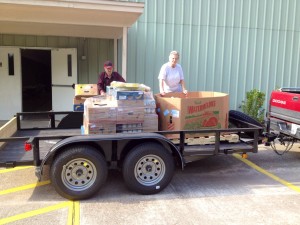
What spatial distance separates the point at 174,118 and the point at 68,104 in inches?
238

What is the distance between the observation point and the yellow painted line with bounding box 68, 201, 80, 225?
4020 mm

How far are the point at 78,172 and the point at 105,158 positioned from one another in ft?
1.34

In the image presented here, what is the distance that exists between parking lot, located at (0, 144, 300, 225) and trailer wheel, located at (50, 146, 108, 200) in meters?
0.16

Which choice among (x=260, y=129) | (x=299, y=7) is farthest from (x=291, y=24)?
(x=260, y=129)

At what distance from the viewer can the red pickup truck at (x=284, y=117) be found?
615 cm

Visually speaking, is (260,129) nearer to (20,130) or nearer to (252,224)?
(252,224)

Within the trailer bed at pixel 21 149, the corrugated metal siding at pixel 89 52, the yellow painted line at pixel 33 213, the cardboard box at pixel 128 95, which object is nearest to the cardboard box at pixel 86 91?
the trailer bed at pixel 21 149

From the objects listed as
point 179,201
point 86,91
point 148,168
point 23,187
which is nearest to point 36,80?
point 86,91

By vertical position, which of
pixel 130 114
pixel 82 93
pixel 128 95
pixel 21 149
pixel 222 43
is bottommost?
pixel 21 149

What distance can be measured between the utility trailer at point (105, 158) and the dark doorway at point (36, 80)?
8534mm

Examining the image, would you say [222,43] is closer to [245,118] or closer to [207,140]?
[245,118]

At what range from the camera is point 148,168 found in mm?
4828

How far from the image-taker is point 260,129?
5.61m

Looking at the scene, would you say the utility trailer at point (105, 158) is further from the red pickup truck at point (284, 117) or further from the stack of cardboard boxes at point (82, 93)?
the stack of cardboard boxes at point (82, 93)
